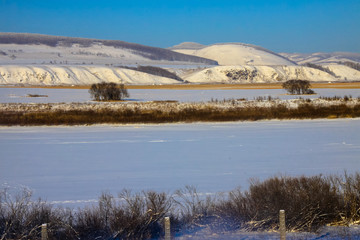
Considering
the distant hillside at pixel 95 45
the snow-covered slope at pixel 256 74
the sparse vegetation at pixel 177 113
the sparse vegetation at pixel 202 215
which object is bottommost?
the sparse vegetation at pixel 202 215

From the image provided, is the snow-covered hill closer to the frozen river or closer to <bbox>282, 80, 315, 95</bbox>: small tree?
<bbox>282, 80, 315, 95</bbox>: small tree

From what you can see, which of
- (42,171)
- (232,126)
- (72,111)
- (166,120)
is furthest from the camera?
(72,111)

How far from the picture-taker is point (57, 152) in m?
14.2

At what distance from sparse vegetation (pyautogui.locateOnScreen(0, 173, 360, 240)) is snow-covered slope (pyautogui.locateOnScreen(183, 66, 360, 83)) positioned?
335 feet

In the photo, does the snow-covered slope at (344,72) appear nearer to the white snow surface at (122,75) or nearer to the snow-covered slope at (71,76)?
the white snow surface at (122,75)

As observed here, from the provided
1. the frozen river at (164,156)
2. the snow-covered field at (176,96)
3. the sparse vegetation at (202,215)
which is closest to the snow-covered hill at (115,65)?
the snow-covered field at (176,96)

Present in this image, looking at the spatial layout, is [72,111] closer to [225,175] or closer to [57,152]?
[57,152]

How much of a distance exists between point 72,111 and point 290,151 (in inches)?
705

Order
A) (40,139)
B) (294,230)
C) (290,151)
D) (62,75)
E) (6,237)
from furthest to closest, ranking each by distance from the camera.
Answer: (62,75) → (40,139) → (290,151) → (294,230) → (6,237)

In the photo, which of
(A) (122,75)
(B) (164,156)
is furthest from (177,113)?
(A) (122,75)

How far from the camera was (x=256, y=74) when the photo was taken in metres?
122

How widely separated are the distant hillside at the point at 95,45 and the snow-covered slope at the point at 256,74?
5321cm

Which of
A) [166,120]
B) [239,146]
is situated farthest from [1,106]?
[239,146]

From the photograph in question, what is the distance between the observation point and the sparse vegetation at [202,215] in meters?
6.41
